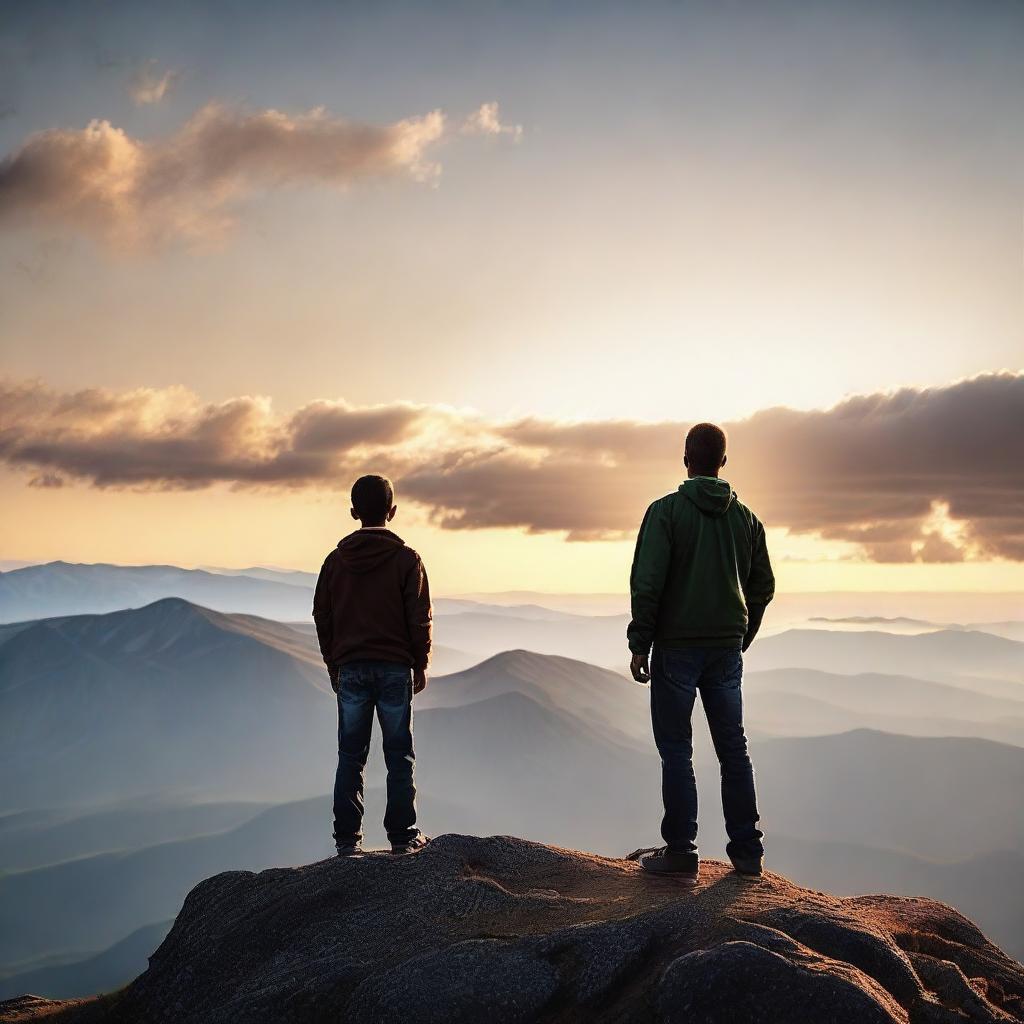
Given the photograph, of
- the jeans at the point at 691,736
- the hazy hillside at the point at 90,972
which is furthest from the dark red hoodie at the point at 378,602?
the hazy hillside at the point at 90,972

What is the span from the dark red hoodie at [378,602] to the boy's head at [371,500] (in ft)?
0.55

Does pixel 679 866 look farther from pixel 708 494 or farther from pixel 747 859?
pixel 708 494

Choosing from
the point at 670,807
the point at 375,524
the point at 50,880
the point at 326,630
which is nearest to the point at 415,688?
the point at 326,630

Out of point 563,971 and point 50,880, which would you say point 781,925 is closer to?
point 563,971

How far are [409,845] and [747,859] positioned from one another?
10.9 ft

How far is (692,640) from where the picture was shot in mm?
7238

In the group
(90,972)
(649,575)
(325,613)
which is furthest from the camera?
(90,972)

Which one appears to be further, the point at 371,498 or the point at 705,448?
the point at 371,498

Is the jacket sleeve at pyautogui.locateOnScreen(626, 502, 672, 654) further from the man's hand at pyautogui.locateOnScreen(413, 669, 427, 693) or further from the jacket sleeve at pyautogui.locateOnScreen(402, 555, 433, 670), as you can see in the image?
the man's hand at pyautogui.locateOnScreen(413, 669, 427, 693)

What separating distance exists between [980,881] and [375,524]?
729ft

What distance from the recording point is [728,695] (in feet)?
24.2

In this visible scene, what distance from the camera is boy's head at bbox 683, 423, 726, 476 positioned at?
7.58 m

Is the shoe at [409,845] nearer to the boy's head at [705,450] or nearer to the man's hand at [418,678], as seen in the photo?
the man's hand at [418,678]

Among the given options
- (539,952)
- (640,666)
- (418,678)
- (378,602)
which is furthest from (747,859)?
(378,602)
